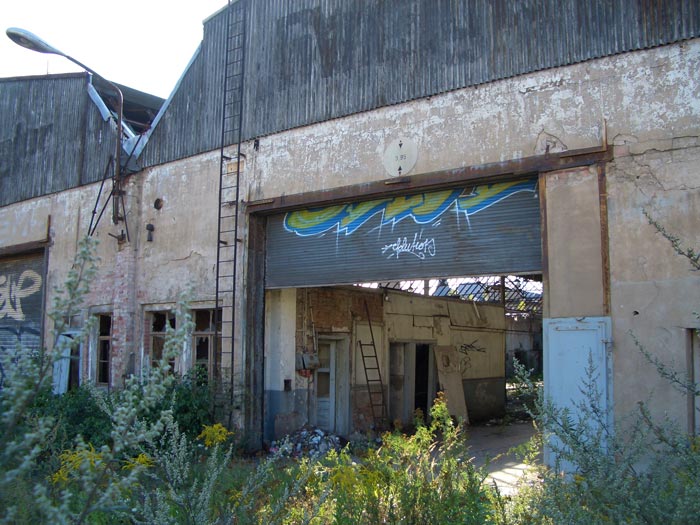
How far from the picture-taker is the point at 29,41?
11.9 meters

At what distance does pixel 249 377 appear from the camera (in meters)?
11.8

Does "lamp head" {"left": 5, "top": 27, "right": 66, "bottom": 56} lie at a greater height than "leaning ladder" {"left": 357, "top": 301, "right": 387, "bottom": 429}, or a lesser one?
greater

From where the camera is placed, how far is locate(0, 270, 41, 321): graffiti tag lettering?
1672 centimetres

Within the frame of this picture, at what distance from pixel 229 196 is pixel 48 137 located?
7.02m

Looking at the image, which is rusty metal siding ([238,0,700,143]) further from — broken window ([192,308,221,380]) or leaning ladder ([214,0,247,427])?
broken window ([192,308,221,380])

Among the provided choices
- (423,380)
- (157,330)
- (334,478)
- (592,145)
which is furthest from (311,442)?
(592,145)

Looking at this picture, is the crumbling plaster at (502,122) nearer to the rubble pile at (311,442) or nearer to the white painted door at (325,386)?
the white painted door at (325,386)

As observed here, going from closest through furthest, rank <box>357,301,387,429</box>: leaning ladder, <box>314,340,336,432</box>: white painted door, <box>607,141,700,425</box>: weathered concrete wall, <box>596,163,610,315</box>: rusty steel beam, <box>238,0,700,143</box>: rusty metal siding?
<box>607,141,700,425</box>: weathered concrete wall < <box>596,163,610,315</box>: rusty steel beam < <box>238,0,700,143</box>: rusty metal siding < <box>314,340,336,432</box>: white painted door < <box>357,301,387,429</box>: leaning ladder

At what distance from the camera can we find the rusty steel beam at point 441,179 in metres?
8.50

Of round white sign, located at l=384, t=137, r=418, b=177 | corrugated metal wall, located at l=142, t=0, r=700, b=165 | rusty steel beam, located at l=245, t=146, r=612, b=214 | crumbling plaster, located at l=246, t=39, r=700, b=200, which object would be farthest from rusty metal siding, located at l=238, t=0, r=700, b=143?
rusty steel beam, located at l=245, t=146, r=612, b=214

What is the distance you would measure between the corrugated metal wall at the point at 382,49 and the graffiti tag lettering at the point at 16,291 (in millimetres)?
5309

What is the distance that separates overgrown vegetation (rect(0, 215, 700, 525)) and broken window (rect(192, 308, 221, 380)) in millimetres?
4598

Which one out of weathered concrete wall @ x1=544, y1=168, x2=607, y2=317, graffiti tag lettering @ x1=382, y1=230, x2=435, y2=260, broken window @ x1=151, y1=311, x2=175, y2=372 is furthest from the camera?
broken window @ x1=151, y1=311, x2=175, y2=372

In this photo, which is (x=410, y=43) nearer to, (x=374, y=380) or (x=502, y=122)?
(x=502, y=122)
